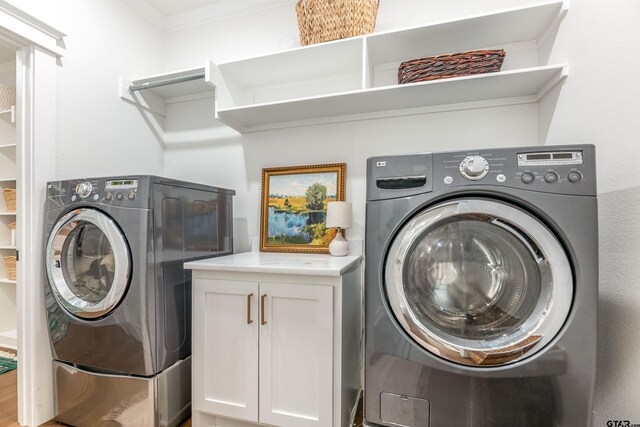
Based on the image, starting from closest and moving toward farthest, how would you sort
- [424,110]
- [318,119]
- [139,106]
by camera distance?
[424,110] → [318,119] → [139,106]

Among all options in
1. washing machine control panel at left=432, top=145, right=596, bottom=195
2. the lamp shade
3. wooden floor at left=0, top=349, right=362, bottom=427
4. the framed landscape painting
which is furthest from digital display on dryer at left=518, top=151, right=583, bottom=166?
wooden floor at left=0, top=349, right=362, bottom=427

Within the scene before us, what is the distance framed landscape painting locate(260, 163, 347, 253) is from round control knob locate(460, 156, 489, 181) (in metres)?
0.96

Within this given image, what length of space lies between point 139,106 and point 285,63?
118 centimetres

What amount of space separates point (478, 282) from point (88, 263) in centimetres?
188

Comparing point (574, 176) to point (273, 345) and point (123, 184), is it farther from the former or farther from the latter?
point (123, 184)

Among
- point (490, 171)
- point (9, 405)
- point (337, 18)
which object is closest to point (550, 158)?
point (490, 171)

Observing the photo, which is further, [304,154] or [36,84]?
[304,154]

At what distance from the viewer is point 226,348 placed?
138cm

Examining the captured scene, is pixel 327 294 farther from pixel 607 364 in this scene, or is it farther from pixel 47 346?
pixel 47 346

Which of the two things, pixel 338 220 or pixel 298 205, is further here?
pixel 298 205

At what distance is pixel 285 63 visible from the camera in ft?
5.98

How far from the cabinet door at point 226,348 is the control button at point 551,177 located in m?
1.19

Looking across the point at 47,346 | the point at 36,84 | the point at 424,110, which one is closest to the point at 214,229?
the point at 47,346

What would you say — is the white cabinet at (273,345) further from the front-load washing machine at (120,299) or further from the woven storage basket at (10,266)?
the woven storage basket at (10,266)
